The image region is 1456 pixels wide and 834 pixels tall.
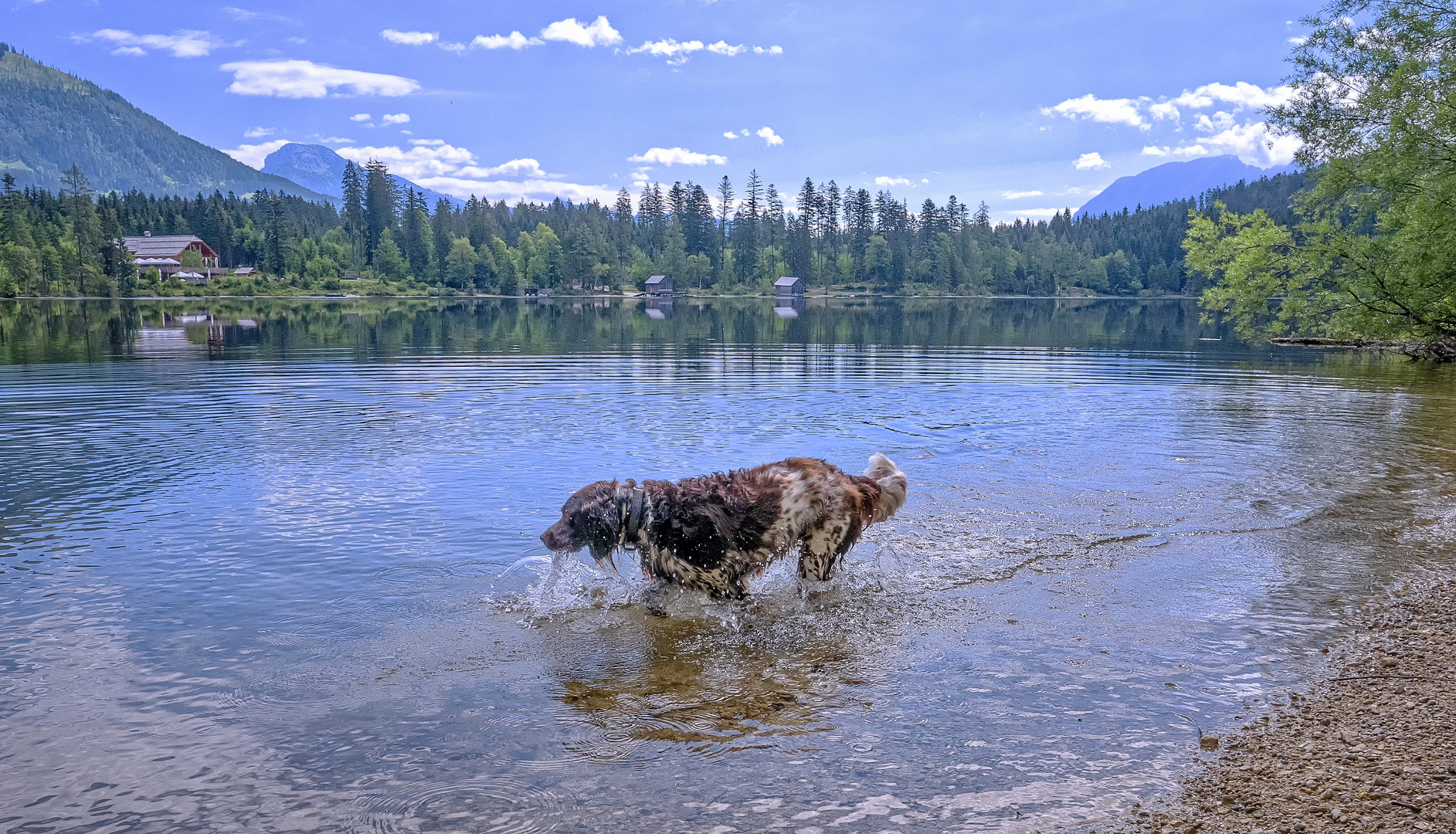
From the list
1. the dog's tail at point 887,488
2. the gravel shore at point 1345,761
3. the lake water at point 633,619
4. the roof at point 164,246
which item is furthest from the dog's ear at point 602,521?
the roof at point 164,246

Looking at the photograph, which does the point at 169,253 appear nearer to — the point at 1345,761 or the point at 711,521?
the point at 711,521

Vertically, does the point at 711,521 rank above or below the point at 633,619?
above

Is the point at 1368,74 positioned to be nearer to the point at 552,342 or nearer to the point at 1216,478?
the point at 1216,478

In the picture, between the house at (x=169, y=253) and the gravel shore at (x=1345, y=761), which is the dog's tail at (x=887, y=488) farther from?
the house at (x=169, y=253)

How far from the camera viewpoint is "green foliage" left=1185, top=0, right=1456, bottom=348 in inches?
1287

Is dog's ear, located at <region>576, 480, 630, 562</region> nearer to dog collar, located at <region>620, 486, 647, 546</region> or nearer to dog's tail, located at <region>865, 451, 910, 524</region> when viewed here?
dog collar, located at <region>620, 486, 647, 546</region>

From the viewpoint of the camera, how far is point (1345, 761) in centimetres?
604

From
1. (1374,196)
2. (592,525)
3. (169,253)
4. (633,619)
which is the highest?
(169,253)

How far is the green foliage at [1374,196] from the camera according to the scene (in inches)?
1287

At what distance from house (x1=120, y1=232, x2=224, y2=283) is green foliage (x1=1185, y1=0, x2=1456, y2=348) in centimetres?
17815

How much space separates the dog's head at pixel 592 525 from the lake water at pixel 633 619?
73 cm

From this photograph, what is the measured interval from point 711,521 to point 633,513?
0.84 metres

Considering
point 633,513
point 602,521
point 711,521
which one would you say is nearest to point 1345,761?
point 711,521

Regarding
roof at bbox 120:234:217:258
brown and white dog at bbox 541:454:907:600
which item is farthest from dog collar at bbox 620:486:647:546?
roof at bbox 120:234:217:258
